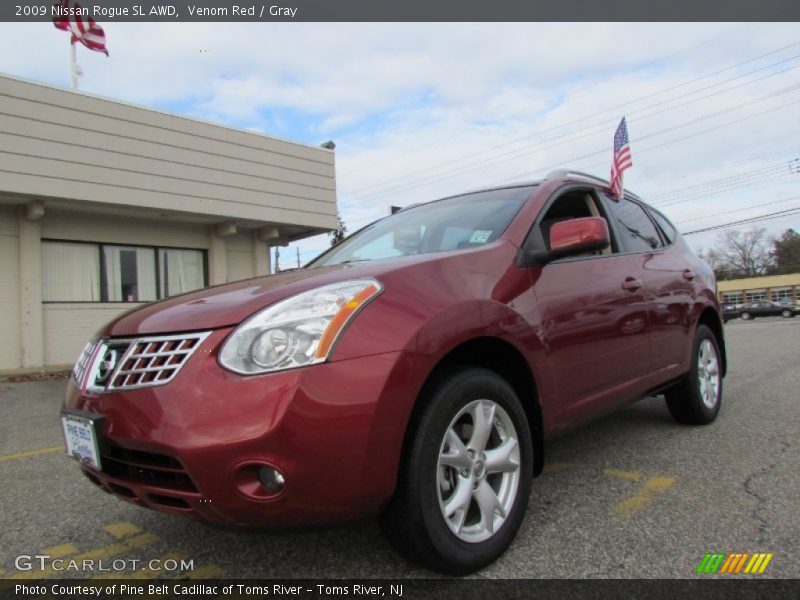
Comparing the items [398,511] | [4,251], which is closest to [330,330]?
[398,511]

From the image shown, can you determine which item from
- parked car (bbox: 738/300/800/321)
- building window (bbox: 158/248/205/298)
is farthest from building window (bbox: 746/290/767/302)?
building window (bbox: 158/248/205/298)

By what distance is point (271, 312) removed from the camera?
6.41 feet

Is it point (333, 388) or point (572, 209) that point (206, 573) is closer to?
point (333, 388)

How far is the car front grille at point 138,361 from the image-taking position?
1.93 m

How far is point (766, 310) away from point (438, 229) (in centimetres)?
4805

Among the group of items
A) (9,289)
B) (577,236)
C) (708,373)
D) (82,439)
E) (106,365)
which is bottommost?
(708,373)

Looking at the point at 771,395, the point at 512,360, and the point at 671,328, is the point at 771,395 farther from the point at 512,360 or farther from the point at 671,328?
the point at 512,360

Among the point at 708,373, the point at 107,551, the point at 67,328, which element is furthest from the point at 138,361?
the point at 67,328

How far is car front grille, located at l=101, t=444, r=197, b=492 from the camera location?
1.84 m

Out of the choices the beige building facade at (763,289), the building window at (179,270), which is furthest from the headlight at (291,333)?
the beige building facade at (763,289)

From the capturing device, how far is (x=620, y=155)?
4969mm

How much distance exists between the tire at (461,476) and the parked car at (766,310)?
155 feet

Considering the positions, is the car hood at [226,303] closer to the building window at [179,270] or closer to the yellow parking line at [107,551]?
the yellow parking line at [107,551]

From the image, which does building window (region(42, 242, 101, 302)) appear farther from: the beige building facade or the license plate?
the beige building facade
